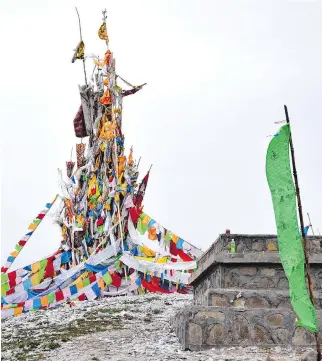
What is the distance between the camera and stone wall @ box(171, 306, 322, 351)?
11.5m

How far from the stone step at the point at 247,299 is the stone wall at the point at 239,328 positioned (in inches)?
23.0

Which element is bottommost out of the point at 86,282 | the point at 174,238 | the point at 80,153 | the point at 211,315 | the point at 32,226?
the point at 211,315

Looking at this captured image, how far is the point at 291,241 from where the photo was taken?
859 centimetres

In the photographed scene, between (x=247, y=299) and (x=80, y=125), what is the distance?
803 inches

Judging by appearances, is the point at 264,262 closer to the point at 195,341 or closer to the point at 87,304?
the point at 195,341

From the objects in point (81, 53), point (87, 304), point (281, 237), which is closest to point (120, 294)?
point (87, 304)

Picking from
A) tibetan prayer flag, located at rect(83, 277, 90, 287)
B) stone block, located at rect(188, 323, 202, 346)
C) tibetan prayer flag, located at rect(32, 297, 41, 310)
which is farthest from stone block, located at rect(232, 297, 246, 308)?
tibetan prayer flag, located at rect(83, 277, 90, 287)

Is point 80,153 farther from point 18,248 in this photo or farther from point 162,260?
point 162,260

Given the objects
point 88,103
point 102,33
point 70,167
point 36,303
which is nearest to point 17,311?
point 36,303

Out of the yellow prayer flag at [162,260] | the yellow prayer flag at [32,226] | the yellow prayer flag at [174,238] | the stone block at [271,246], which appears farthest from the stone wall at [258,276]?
the yellow prayer flag at [32,226]

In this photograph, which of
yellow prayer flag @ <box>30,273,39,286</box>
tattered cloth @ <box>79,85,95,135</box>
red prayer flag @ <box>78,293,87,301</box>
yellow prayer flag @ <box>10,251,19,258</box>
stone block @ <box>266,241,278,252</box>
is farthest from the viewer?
tattered cloth @ <box>79,85,95,135</box>

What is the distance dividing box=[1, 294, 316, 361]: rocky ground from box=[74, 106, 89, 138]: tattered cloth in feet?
43.9

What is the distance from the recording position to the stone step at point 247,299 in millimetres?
12406

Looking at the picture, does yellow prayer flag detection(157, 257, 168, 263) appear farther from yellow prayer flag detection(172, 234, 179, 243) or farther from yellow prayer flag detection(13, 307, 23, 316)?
yellow prayer flag detection(13, 307, 23, 316)
